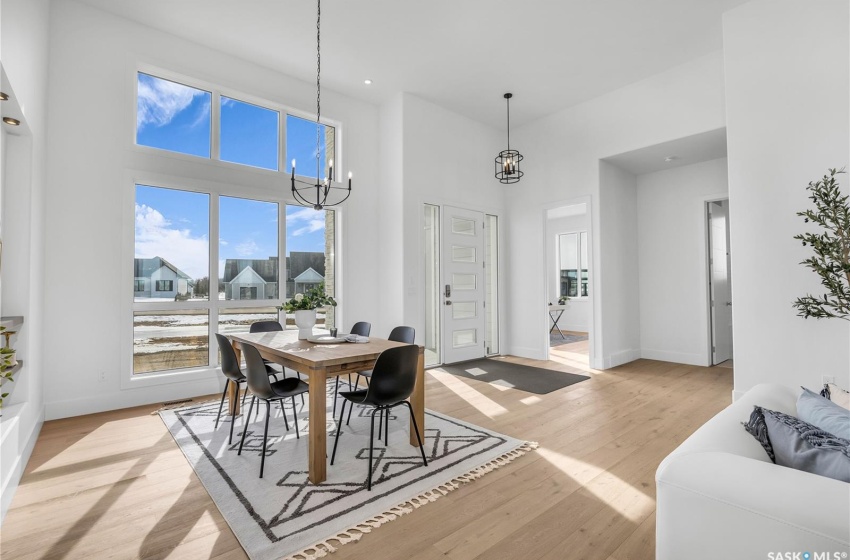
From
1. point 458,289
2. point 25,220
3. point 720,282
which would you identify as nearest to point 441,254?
point 458,289

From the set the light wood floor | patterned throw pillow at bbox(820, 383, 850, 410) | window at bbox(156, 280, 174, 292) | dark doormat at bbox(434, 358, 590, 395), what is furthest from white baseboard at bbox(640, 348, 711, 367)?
window at bbox(156, 280, 174, 292)

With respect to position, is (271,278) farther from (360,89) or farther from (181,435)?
(360,89)

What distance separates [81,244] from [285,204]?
6.60 feet

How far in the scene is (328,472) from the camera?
2.50 meters

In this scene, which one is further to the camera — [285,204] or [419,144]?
[419,144]

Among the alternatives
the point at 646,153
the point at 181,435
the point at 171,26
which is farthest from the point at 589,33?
the point at 181,435

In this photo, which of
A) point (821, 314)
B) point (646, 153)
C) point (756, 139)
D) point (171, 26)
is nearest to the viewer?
point (821, 314)

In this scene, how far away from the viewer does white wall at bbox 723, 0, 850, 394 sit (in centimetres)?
326

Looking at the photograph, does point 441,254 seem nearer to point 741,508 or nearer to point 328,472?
point 328,472

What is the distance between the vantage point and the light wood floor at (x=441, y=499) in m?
1.82

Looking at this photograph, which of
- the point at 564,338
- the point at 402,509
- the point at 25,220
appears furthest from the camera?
the point at 564,338

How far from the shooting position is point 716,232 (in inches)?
226

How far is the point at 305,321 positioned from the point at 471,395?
203 centimetres

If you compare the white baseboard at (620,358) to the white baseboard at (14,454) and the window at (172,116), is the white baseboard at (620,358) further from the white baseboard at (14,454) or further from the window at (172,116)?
the white baseboard at (14,454)
